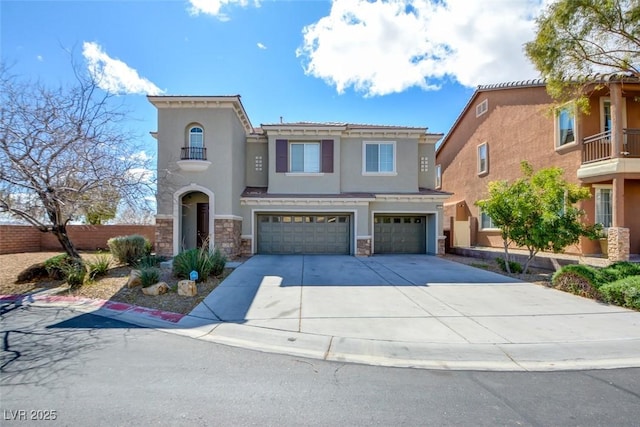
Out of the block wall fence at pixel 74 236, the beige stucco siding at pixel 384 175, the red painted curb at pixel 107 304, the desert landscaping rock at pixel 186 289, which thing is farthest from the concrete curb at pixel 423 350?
the block wall fence at pixel 74 236

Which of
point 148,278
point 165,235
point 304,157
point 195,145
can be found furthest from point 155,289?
point 304,157

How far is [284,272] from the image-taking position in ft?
37.8

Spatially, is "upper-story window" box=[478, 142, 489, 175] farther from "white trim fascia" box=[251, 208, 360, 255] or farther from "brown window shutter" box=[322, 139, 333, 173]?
"brown window shutter" box=[322, 139, 333, 173]

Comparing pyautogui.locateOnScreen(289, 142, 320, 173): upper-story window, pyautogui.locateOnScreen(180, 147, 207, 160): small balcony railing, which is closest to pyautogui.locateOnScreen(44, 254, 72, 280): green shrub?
pyautogui.locateOnScreen(180, 147, 207, 160): small balcony railing

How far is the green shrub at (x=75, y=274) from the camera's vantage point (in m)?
8.88

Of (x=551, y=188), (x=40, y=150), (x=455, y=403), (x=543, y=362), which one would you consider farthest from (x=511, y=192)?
(x=40, y=150)

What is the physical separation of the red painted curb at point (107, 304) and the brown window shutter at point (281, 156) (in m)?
10.5

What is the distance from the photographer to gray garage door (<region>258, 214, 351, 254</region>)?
16.7 metres

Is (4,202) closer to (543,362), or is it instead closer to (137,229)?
(137,229)

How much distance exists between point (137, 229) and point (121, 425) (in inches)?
670

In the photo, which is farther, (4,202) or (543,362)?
(4,202)

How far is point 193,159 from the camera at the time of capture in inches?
560

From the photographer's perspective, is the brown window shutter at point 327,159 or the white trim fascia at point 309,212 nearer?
the white trim fascia at point 309,212

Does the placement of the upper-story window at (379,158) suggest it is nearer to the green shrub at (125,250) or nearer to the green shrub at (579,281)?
the green shrub at (579,281)
